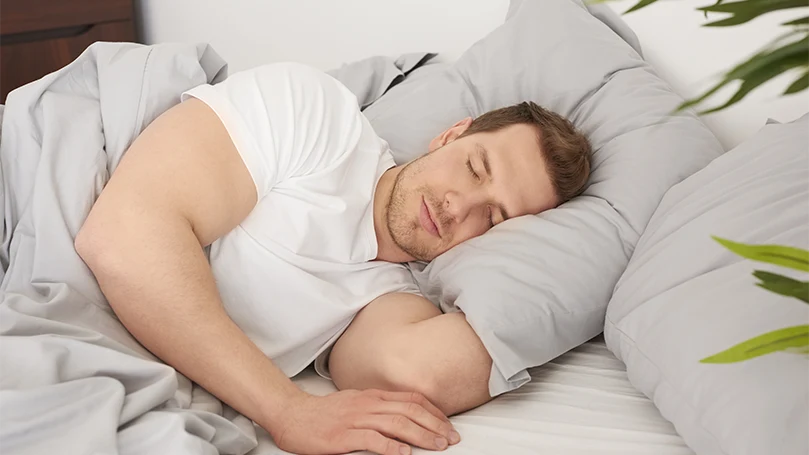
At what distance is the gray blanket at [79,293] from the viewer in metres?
0.86

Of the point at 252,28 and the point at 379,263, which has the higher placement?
the point at 252,28

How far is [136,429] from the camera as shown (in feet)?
2.94

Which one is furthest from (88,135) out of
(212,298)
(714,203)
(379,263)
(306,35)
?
(306,35)

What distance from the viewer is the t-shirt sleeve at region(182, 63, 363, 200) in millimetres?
1215

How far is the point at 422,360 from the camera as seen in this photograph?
1.12m

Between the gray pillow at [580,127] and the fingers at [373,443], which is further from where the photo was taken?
the gray pillow at [580,127]

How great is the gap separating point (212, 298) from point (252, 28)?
4.51 ft

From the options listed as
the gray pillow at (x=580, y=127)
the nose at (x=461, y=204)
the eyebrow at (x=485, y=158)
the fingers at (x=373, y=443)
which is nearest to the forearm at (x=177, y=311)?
the fingers at (x=373, y=443)

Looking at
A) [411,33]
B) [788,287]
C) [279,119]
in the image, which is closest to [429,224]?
[279,119]

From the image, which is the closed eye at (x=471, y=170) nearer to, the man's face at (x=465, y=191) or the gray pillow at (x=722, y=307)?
the man's face at (x=465, y=191)

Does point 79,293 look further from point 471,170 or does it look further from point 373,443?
point 471,170

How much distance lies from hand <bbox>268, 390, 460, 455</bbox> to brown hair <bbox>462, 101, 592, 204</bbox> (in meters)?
0.51

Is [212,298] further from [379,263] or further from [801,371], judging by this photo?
[801,371]

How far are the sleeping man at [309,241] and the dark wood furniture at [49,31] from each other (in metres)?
1.19
